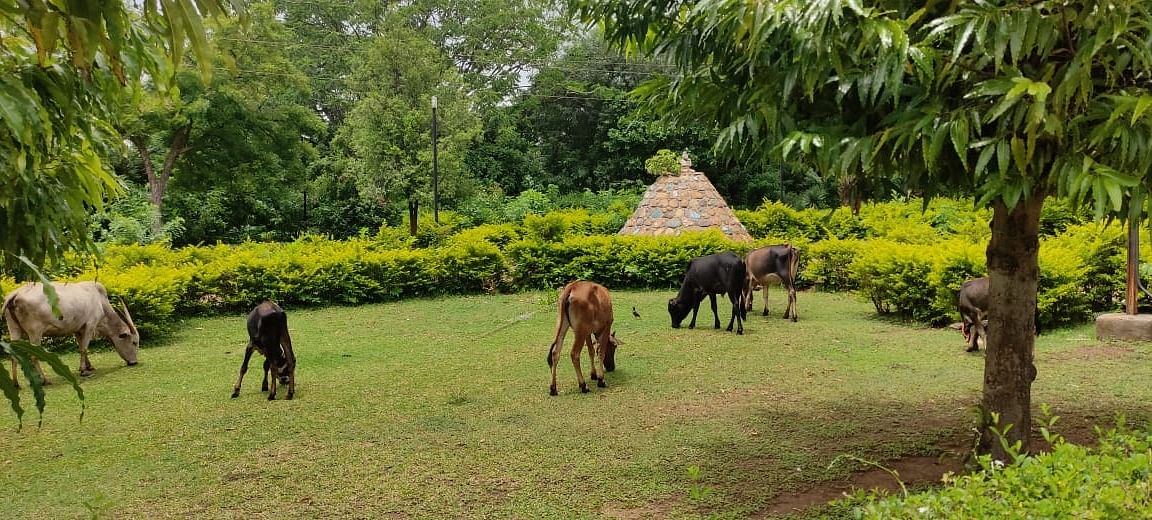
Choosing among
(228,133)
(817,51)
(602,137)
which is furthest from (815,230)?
(817,51)

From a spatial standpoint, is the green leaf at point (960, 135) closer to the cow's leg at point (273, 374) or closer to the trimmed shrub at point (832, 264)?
the cow's leg at point (273, 374)

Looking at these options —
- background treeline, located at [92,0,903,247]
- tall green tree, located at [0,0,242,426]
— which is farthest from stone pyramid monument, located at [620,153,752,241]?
tall green tree, located at [0,0,242,426]

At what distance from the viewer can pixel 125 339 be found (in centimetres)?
840

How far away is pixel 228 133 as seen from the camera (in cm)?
2102

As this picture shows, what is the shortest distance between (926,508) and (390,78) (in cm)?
1788

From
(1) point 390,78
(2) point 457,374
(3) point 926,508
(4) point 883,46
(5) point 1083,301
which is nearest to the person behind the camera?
(3) point 926,508

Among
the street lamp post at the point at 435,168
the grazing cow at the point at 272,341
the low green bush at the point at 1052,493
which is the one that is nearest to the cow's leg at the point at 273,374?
the grazing cow at the point at 272,341

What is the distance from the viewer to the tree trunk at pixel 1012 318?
408cm

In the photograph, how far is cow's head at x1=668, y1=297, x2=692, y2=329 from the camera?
9.89m

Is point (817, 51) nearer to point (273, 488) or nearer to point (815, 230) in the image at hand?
point (273, 488)

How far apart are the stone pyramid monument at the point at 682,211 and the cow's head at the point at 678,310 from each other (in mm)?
7071

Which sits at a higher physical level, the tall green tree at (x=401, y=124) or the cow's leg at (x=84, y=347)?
the tall green tree at (x=401, y=124)

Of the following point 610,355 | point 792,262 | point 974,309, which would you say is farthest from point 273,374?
point 792,262

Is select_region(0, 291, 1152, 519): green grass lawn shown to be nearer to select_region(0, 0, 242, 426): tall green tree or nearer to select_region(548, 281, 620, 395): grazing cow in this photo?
select_region(548, 281, 620, 395): grazing cow
